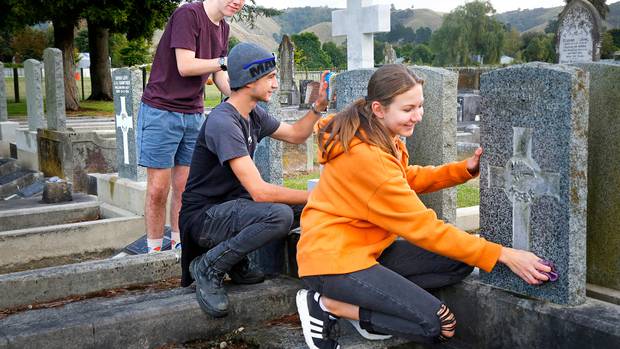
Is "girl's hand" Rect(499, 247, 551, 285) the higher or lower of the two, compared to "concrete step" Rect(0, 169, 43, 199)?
higher

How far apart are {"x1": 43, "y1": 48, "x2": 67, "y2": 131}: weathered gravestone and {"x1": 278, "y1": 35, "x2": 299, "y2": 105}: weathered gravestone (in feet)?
38.7

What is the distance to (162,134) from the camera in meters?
4.48

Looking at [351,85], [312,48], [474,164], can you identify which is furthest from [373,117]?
[312,48]

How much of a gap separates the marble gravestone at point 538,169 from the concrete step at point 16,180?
23.8 feet

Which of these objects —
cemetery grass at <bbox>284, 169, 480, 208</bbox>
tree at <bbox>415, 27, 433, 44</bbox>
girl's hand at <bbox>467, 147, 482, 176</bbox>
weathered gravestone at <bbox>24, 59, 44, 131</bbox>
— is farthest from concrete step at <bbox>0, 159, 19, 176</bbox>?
tree at <bbox>415, 27, 433, 44</bbox>

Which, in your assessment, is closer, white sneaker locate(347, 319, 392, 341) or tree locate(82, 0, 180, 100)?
white sneaker locate(347, 319, 392, 341)

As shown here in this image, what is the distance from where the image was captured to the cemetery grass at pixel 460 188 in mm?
6820

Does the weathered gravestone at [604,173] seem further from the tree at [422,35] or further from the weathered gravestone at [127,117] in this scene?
the tree at [422,35]

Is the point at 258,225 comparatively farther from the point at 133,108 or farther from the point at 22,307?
the point at 133,108

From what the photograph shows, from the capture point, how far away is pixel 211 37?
4379mm

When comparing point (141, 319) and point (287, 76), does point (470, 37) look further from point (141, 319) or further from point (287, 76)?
point (141, 319)

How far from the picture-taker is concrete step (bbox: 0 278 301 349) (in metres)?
2.97

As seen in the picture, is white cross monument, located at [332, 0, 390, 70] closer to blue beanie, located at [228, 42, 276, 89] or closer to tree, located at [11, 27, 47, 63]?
blue beanie, located at [228, 42, 276, 89]

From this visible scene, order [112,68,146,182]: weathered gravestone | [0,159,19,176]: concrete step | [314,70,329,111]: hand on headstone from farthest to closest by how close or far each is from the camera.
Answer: [0,159,19,176]: concrete step
[112,68,146,182]: weathered gravestone
[314,70,329,111]: hand on headstone
